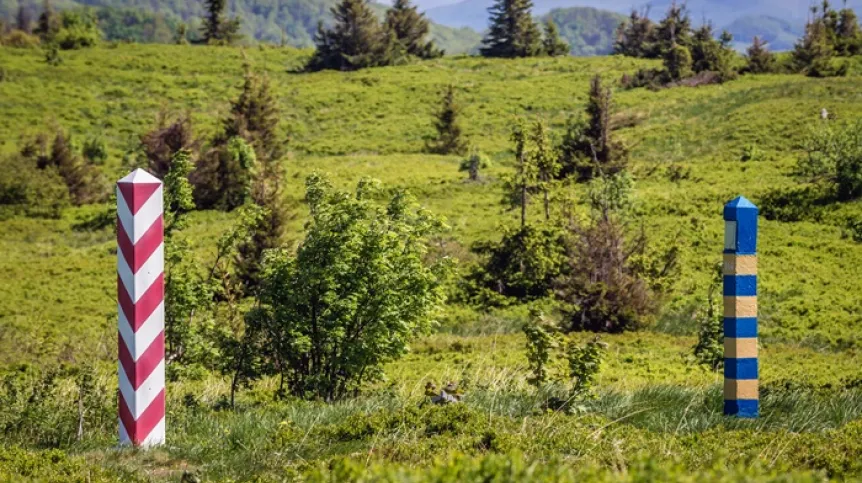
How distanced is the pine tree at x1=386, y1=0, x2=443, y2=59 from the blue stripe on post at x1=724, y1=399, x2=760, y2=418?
62.5m

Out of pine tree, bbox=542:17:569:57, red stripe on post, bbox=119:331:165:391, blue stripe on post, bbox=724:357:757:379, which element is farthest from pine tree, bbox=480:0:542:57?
red stripe on post, bbox=119:331:165:391

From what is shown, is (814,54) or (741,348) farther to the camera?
(814,54)

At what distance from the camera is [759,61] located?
4706cm

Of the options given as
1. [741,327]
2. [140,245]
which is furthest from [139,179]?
[741,327]

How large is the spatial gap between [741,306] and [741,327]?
15 centimetres

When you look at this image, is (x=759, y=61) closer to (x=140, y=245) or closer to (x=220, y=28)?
(x=220, y=28)

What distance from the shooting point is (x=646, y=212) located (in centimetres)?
2177

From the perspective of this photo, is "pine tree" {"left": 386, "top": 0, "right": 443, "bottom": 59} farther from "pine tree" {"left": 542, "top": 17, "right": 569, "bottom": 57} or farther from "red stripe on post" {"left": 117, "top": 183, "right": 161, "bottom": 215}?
"red stripe on post" {"left": 117, "top": 183, "right": 161, "bottom": 215}

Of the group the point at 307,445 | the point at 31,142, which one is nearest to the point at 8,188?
the point at 31,142

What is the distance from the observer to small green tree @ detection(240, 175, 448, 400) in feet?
27.0

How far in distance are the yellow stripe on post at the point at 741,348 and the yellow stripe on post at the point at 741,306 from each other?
168 mm

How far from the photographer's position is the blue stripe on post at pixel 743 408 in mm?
6036

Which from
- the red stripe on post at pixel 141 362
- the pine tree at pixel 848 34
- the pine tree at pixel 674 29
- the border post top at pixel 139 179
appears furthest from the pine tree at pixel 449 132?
the red stripe on post at pixel 141 362

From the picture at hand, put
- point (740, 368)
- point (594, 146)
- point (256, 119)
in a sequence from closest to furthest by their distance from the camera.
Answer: point (740, 368), point (594, 146), point (256, 119)
